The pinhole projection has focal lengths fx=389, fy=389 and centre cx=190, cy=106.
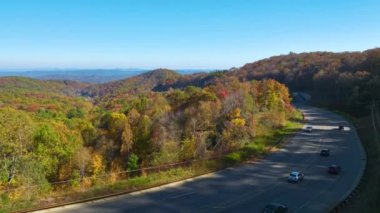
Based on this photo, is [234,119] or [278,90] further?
[278,90]

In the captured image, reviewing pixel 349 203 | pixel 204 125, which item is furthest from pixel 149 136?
pixel 349 203

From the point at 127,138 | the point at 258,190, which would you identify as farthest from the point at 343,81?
the point at 258,190

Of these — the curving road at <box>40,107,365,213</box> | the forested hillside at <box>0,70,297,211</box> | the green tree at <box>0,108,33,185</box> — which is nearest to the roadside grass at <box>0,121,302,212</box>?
the curving road at <box>40,107,365,213</box>

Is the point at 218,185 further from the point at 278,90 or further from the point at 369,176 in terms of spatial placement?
the point at 278,90

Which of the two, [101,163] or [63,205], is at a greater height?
[63,205]

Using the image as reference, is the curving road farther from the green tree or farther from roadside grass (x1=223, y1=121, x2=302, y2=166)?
the green tree

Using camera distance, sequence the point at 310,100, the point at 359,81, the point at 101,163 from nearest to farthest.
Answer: the point at 101,163
the point at 359,81
the point at 310,100
